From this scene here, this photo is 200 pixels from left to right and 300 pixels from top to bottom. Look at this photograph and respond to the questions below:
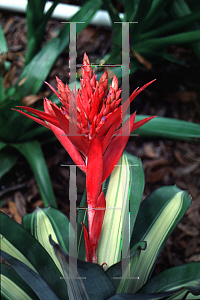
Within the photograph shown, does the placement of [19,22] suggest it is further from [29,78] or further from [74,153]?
[74,153]

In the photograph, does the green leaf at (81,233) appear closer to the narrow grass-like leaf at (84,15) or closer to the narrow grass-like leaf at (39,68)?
the narrow grass-like leaf at (39,68)

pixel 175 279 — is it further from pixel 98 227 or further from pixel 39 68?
pixel 39 68

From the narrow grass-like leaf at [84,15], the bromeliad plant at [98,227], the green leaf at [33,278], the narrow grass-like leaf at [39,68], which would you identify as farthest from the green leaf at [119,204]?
the narrow grass-like leaf at [84,15]

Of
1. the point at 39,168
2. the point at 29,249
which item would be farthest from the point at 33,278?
the point at 39,168

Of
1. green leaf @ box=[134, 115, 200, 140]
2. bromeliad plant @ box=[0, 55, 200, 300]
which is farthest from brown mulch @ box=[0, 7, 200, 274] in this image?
bromeliad plant @ box=[0, 55, 200, 300]

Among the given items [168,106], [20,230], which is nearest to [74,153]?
[20,230]

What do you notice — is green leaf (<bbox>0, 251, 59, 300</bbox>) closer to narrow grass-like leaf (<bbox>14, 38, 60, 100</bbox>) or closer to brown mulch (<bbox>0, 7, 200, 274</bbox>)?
brown mulch (<bbox>0, 7, 200, 274</bbox>)
